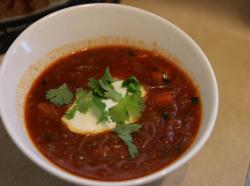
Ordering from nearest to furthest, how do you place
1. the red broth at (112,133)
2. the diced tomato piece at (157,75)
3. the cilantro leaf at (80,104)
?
the red broth at (112,133)
the cilantro leaf at (80,104)
the diced tomato piece at (157,75)

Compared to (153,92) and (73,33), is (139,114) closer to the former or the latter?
(153,92)

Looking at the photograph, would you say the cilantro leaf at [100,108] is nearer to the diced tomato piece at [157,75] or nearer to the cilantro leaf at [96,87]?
the cilantro leaf at [96,87]

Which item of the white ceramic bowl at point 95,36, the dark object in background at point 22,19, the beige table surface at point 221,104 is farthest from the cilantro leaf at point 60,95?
the dark object in background at point 22,19

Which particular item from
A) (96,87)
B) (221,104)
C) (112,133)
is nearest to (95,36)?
(96,87)

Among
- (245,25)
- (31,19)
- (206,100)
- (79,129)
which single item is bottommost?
(79,129)

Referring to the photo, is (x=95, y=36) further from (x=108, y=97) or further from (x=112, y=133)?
(x=112, y=133)

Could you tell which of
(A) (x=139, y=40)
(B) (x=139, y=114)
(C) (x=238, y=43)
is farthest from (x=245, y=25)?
(B) (x=139, y=114)
